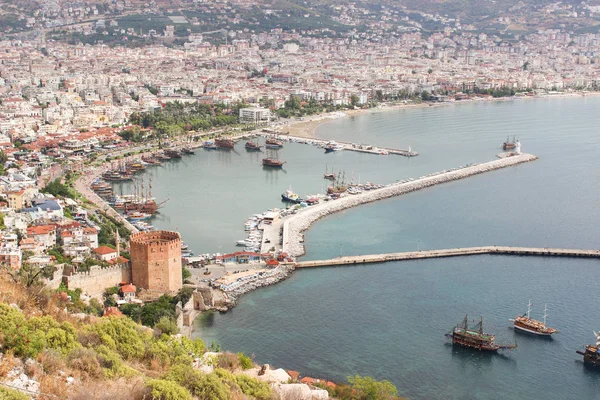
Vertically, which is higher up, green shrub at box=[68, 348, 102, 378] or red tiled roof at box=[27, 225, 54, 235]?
green shrub at box=[68, 348, 102, 378]

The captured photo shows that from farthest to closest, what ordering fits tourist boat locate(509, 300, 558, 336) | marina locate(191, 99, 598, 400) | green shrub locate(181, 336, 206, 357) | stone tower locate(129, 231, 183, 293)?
stone tower locate(129, 231, 183, 293)
tourist boat locate(509, 300, 558, 336)
marina locate(191, 99, 598, 400)
green shrub locate(181, 336, 206, 357)

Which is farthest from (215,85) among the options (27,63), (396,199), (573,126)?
(396,199)

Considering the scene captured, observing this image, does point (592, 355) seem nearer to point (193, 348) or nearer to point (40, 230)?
point (193, 348)

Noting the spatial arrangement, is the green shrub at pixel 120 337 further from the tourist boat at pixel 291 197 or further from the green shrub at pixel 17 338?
the tourist boat at pixel 291 197

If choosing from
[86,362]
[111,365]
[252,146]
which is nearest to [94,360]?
[86,362]

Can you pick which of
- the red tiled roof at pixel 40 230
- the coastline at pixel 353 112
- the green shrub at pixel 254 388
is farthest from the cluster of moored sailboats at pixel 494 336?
the coastline at pixel 353 112

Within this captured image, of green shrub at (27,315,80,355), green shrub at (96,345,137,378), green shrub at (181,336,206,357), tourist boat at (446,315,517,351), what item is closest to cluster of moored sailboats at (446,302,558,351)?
tourist boat at (446,315,517,351)

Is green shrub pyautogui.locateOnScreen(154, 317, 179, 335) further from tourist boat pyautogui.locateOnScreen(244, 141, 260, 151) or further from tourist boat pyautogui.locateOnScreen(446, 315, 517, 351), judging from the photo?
tourist boat pyautogui.locateOnScreen(244, 141, 260, 151)

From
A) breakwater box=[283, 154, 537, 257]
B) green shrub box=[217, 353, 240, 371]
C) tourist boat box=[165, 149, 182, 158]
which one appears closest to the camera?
green shrub box=[217, 353, 240, 371]
